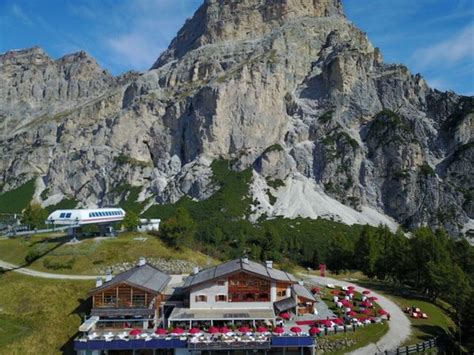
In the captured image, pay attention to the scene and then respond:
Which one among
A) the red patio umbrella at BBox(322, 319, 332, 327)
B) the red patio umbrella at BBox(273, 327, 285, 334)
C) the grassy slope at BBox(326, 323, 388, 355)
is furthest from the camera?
the red patio umbrella at BBox(322, 319, 332, 327)

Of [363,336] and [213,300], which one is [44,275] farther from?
[363,336]

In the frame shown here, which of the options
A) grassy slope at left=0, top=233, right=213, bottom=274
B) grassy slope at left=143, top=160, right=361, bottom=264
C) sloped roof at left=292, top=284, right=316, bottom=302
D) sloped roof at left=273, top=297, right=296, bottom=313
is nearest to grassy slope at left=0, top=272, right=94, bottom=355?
grassy slope at left=0, top=233, right=213, bottom=274

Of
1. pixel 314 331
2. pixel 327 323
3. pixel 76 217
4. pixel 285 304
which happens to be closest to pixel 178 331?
pixel 285 304

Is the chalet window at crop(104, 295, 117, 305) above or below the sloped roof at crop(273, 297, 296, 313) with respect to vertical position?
above

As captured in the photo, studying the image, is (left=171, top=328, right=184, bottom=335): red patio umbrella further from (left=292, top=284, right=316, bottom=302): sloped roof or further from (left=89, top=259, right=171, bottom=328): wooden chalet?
(left=292, top=284, right=316, bottom=302): sloped roof

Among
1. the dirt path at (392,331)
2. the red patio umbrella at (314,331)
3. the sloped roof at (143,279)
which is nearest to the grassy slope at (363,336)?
the dirt path at (392,331)

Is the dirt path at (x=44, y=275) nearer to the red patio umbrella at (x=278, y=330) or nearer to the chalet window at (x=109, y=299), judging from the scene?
the chalet window at (x=109, y=299)
